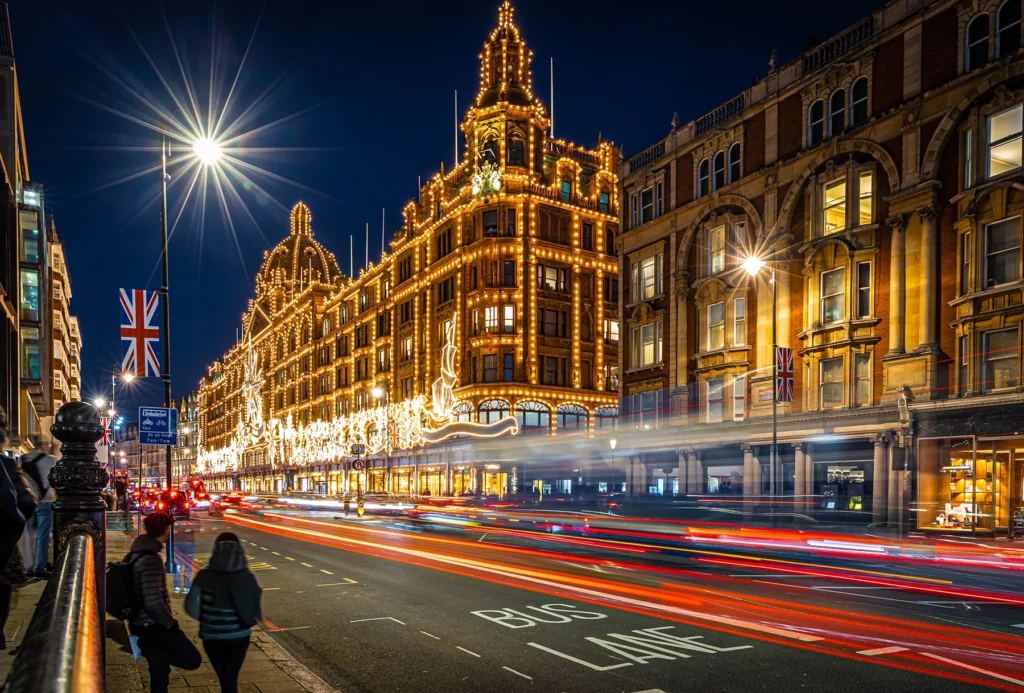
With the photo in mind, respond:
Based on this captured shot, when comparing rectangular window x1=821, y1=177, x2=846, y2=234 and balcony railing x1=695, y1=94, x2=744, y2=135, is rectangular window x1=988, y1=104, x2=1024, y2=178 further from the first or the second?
balcony railing x1=695, y1=94, x2=744, y2=135

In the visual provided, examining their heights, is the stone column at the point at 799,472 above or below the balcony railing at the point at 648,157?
below

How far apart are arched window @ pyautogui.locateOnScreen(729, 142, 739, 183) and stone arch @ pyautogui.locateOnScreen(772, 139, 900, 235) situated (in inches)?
150

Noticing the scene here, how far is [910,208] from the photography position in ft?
95.0

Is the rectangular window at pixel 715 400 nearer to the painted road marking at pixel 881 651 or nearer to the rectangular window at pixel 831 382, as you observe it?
the rectangular window at pixel 831 382

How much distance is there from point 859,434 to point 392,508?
2393 cm

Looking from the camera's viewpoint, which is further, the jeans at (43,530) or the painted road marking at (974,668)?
the jeans at (43,530)

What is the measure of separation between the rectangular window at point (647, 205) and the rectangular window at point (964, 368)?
1835cm

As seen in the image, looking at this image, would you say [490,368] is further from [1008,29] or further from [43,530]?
[43,530]

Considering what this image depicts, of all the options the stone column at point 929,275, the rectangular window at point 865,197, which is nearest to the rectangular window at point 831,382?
the stone column at point 929,275

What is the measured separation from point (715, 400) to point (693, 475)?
394cm

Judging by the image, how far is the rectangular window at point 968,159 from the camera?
2708 cm

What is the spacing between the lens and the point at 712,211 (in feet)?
125

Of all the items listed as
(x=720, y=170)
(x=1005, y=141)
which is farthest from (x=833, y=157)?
(x=720, y=170)

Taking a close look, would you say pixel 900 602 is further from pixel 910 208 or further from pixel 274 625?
pixel 910 208
